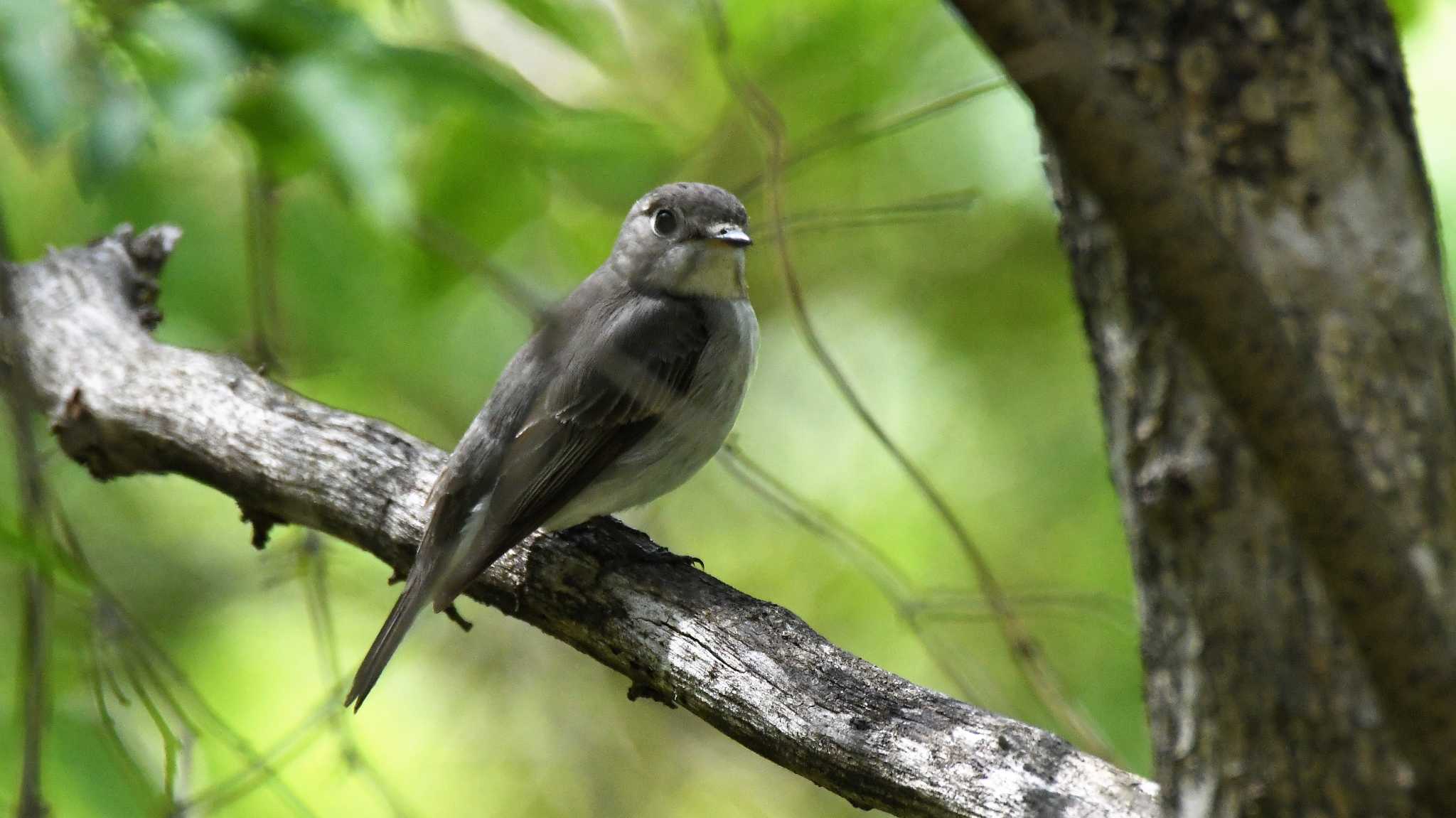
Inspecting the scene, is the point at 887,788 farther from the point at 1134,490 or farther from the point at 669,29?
the point at 669,29

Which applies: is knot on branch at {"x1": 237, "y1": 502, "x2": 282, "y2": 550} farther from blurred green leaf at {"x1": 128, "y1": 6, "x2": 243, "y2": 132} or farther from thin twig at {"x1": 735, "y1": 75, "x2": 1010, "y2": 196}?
thin twig at {"x1": 735, "y1": 75, "x2": 1010, "y2": 196}

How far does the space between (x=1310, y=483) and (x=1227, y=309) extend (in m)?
0.22

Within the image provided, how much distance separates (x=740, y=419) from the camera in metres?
6.18

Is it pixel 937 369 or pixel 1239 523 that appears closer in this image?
pixel 1239 523

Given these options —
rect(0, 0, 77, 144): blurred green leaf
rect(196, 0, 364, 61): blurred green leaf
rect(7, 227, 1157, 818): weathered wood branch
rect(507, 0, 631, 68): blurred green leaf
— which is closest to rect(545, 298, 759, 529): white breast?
rect(7, 227, 1157, 818): weathered wood branch

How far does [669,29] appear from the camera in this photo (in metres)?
6.02

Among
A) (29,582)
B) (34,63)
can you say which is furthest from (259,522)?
(29,582)

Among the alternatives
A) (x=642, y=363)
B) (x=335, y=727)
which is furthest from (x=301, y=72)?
(x=335, y=727)

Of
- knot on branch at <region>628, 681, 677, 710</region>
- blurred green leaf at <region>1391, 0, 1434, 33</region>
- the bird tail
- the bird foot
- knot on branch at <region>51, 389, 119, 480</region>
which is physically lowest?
the bird tail

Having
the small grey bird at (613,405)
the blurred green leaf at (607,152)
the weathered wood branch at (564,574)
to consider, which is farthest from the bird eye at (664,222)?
the weathered wood branch at (564,574)

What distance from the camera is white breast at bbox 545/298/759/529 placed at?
12.3 ft

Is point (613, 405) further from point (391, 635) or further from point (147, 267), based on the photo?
point (147, 267)

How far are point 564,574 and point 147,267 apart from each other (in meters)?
2.30

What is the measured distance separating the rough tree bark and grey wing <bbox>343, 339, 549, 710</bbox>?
1707 millimetres
